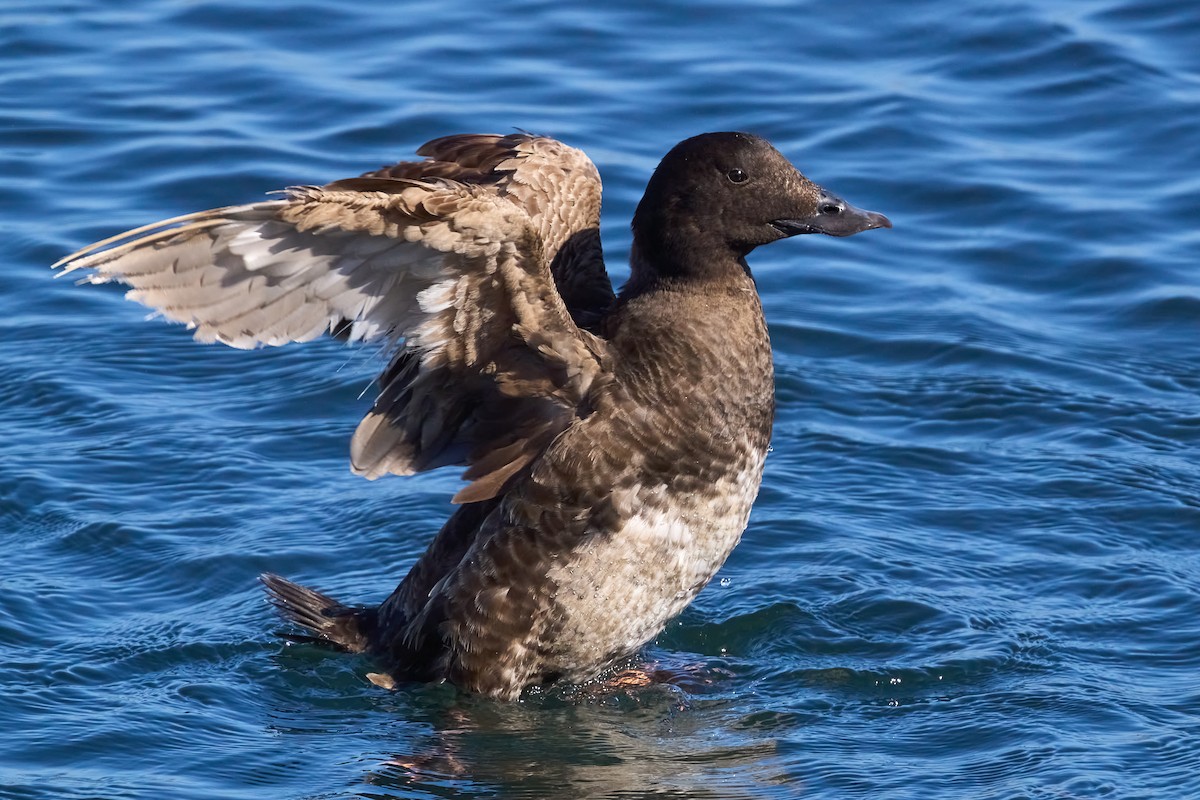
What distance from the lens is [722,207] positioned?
5.96 metres

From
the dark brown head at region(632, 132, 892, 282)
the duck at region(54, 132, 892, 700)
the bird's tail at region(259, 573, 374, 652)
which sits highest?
the dark brown head at region(632, 132, 892, 282)

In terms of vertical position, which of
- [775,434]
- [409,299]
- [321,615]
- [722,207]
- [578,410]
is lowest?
[321,615]

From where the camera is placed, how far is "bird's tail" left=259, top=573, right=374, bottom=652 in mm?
6582

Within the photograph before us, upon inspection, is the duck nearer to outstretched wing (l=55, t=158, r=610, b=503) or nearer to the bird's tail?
outstretched wing (l=55, t=158, r=610, b=503)

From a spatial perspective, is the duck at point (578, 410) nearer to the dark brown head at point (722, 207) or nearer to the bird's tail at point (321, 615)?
the dark brown head at point (722, 207)

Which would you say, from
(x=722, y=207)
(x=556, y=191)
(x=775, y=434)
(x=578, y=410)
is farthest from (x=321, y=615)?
(x=775, y=434)

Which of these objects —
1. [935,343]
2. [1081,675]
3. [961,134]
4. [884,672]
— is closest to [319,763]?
[884,672]

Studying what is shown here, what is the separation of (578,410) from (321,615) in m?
1.37

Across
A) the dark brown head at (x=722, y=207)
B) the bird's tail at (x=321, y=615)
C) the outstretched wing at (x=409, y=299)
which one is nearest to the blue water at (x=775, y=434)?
the bird's tail at (x=321, y=615)

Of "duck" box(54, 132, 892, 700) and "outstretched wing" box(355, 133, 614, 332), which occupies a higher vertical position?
"outstretched wing" box(355, 133, 614, 332)

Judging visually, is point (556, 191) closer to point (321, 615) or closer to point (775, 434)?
point (321, 615)

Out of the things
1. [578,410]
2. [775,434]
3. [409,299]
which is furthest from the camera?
[775,434]

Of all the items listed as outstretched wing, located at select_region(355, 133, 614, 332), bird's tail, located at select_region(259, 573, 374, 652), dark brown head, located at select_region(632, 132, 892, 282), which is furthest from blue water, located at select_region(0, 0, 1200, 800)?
dark brown head, located at select_region(632, 132, 892, 282)

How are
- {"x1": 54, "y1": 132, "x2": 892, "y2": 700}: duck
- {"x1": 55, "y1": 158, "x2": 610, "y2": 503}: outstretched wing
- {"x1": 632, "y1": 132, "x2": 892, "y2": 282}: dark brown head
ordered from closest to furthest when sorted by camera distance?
{"x1": 55, "y1": 158, "x2": 610, "y2": 503}: outstretched wing
{"x1": 54, "y1": 132, "x2": 892, "y2": 700}: duck
{"x1": 632, "y1": 132, "x2": 892, "y2": 282}: dark brown head
